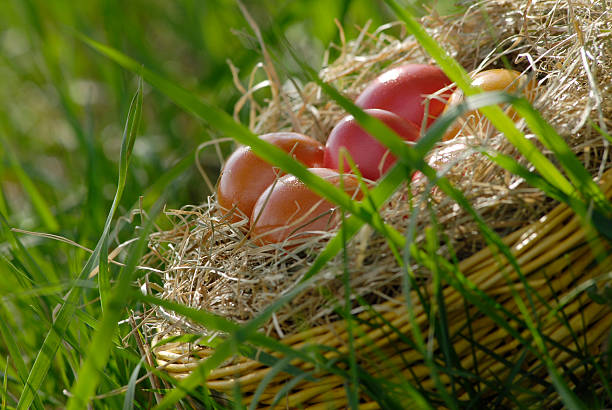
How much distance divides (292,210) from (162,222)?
1.35 ft

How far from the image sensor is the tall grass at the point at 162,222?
1.67 feet

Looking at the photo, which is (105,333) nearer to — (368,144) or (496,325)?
(496,325)

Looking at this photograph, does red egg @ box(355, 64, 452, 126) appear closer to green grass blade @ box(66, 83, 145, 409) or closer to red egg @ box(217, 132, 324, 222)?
red egg @ box(217, 132, 324, 222)

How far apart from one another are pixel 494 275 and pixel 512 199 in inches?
3.1

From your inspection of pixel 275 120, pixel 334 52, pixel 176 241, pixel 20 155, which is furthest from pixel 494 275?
pixel 20 155

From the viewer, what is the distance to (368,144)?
32.8 inches

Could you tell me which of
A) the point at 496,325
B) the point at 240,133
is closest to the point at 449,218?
the point at 496,325

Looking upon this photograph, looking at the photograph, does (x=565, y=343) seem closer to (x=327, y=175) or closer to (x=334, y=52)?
(x=327, y=175)

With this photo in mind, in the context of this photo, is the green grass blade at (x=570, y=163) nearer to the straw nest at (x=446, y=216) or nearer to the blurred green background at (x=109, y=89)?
the straw nest at (x=446, y=216)

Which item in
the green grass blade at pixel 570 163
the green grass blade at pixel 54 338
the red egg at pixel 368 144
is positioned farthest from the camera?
the red egg at pixel 368 144

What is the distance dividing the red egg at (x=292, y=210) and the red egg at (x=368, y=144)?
0.23 feet

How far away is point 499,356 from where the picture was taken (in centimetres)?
58

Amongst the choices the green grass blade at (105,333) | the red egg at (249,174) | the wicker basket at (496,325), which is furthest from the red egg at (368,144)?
the green grass blade at (105,333)

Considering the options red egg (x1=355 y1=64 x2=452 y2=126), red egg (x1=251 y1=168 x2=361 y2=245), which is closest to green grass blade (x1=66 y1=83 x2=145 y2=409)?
red egg (x1=251 y1=168 x2=361 y2=245)
